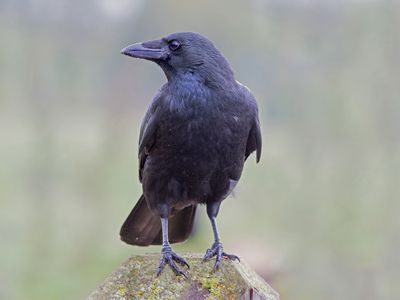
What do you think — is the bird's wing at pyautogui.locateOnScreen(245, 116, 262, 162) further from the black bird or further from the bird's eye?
the bird's eye

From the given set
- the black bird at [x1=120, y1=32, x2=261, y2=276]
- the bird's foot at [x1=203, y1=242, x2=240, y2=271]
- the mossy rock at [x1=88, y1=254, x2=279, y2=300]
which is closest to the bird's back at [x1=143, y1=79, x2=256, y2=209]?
the black bird at [x1=120, y1=32, x2=261, y2=276]

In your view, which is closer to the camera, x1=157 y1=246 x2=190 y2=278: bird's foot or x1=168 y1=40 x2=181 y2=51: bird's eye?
x1=157 y1=246 x2=190 y2=278: bird's foot

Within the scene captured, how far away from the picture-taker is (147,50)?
11.1ft

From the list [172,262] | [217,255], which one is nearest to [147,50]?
[217,255]

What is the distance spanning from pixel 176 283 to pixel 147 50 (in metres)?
1.48

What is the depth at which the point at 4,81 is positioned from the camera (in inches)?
332

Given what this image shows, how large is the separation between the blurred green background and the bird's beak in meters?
3.37

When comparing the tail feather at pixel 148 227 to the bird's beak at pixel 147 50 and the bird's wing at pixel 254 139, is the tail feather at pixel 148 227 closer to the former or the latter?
the bird's wing at pixel 254 139

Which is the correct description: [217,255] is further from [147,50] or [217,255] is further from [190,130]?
[147,50]

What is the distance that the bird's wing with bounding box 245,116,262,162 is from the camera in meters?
3.63

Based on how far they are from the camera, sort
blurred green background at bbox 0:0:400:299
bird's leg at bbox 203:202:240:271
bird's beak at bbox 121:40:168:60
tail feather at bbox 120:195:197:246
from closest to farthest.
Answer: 1. bird's leg at bbox 203:202:240:271
2. bird's beak at bbox 121:40:168:60
3. tail feather at bbox 120:195:197:246
4. blurred green background at bbox 0:0:400:299

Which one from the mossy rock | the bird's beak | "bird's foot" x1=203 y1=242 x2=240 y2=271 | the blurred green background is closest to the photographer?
the mossy rock

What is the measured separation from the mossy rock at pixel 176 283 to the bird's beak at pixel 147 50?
1.26 m

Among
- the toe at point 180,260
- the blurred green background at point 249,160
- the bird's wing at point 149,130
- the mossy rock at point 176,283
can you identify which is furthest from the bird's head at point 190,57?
the blurred green background at point 249,160
